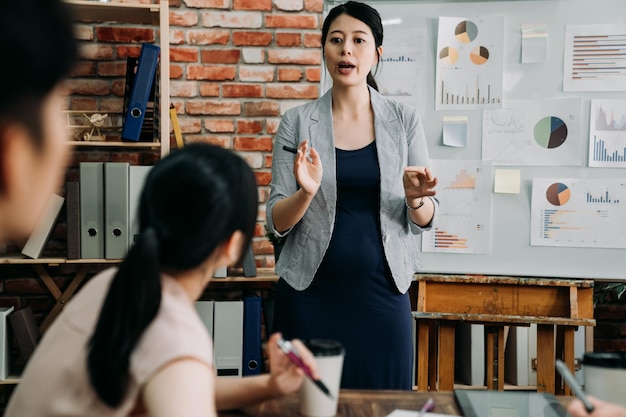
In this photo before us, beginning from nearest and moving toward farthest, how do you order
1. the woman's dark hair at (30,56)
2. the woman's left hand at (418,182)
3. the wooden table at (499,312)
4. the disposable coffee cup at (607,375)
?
the woman's dark hair at (30,56) < the disposable coffee cup at (607,375) < the woman's left hand at (418,182) < the wooden table at (499,312)

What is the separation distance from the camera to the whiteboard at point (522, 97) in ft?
8.36

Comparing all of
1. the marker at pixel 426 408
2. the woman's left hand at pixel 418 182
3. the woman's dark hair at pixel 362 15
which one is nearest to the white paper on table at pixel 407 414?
the marker at pixel 426 408

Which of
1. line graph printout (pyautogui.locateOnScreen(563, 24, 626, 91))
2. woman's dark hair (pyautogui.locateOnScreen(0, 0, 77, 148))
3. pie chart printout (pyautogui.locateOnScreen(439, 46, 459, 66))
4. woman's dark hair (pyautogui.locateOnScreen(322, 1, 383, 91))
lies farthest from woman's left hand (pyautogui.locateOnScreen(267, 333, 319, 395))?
line graph printout (pyautogui.locateOnScreen(563, 24, 626, 91))

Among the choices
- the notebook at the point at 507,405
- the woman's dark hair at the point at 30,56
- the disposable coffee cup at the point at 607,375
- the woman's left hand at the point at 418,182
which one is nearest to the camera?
the woman's dark hair at the point at 30,56

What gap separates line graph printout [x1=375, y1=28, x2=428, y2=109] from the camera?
263 cm

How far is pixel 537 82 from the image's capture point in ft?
8.46

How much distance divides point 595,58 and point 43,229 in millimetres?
2231

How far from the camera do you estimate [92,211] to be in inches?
102

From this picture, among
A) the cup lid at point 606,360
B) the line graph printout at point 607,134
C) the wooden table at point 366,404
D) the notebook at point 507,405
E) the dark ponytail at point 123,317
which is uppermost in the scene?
the line graph printout at point 607,134

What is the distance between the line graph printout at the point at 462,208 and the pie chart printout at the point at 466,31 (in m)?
0.48

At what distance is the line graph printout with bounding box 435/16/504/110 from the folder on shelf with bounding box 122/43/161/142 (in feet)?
3.61

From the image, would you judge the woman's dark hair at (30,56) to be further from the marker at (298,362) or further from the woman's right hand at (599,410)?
the woman's right hand at (599,410)

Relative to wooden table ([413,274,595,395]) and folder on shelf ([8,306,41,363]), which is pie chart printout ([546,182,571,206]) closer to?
wooden table ([413,274,595,395])

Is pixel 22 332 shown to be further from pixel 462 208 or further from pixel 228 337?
pixel 462 208
